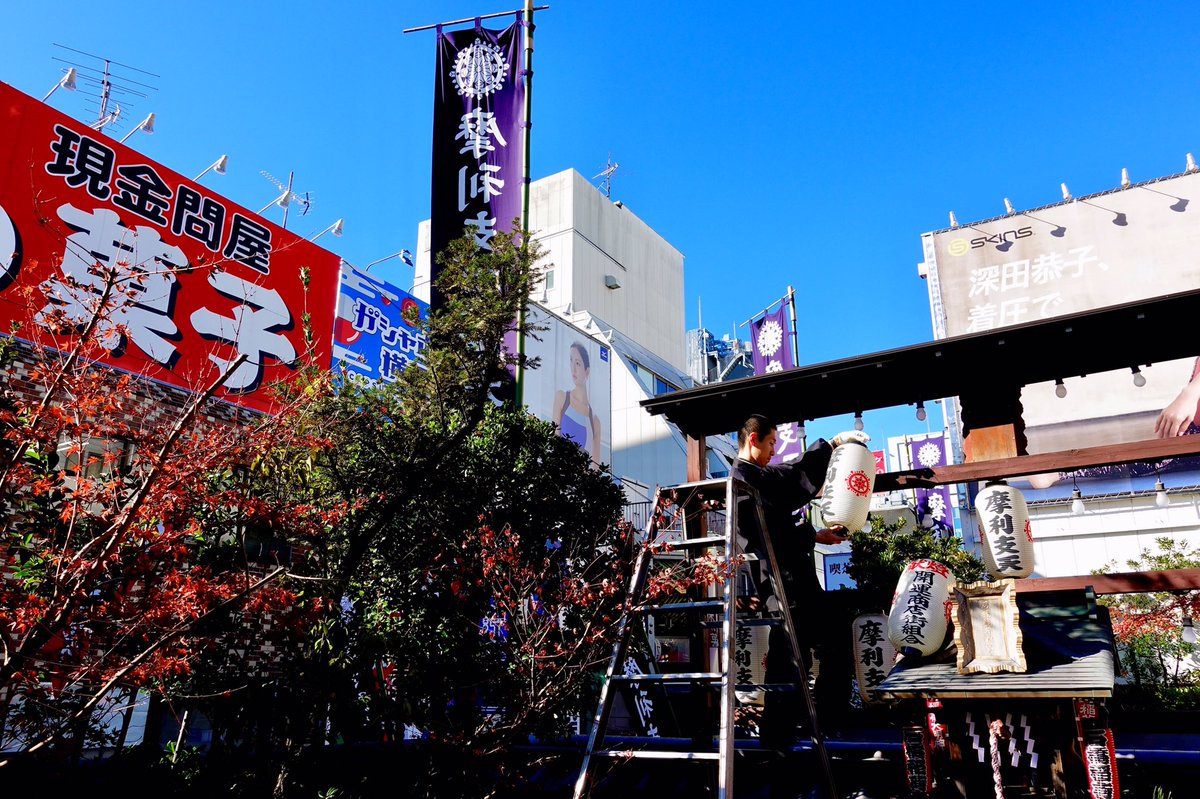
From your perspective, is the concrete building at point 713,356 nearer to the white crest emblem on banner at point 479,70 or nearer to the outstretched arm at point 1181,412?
the outstretched arm at point 1181,412

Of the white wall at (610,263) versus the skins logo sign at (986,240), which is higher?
the white wall at (610,263)

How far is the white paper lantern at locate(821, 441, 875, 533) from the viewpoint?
311 inches

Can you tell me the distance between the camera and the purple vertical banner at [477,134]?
1119 centimetres

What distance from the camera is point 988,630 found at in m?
6.42

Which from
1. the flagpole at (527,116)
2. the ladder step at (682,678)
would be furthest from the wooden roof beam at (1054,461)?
the flagpole at (527,116)

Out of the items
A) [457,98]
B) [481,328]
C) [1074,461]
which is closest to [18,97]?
[457,98]

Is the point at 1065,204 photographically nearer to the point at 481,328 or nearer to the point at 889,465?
the point at 889,465

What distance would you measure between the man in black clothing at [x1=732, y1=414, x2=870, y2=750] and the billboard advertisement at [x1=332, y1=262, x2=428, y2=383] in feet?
42.1

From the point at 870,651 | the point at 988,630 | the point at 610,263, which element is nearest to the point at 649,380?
the point at 610,263

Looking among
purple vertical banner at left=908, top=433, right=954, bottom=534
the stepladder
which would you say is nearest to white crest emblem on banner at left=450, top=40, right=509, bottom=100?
the stepladder

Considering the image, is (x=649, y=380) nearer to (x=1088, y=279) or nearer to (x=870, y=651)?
(x=1088, y=279)

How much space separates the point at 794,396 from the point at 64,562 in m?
7.33

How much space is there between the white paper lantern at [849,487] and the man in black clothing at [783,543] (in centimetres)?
17

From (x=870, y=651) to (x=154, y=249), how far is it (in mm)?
14471
